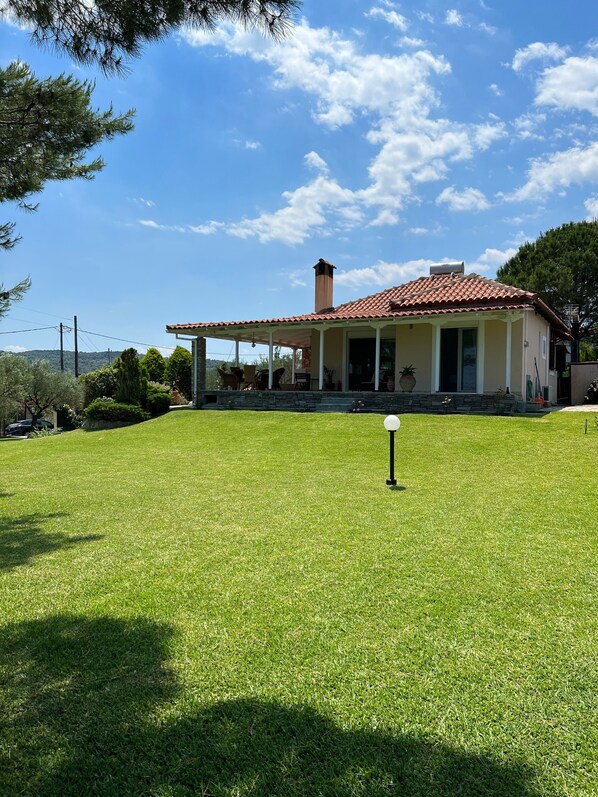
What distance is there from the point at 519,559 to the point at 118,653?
313cm

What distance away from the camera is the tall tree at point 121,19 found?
10.5 ft

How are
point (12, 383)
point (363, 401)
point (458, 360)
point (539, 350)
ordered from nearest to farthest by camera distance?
point (363, 401), point (458, 360), point (539, 350), point (12, 383)

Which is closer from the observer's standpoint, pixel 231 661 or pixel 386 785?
pixel 386 785

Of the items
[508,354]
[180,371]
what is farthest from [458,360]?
[180,371]

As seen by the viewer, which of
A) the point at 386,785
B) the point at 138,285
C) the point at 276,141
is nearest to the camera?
the point at 386,785

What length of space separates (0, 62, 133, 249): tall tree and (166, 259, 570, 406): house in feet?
39.8

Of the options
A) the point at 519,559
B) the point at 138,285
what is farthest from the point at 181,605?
the point at 138,285

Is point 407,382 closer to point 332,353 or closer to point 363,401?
point 363,401

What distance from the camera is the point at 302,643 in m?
2.90

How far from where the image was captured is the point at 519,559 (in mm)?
4137

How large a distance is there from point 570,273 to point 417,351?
51.2ft

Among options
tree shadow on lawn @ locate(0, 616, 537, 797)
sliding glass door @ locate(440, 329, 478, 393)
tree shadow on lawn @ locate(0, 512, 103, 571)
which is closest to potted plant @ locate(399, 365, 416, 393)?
sliding glass door @ locate(440, 329, 478, 393)

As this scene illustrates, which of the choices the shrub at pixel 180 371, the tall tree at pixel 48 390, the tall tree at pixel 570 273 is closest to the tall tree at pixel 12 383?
the tall tree at pixel 48 390

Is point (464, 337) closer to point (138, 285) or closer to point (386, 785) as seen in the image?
point (386, 785)
